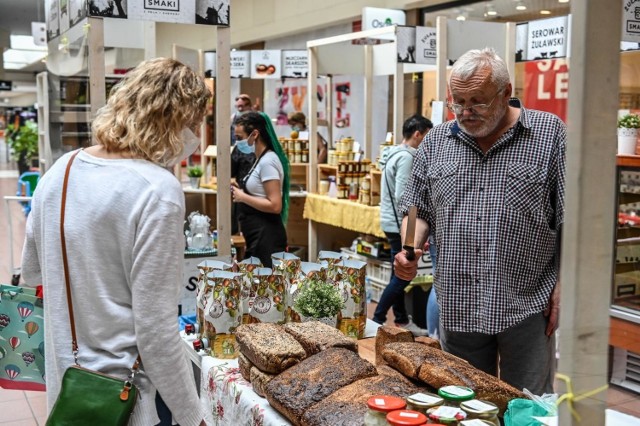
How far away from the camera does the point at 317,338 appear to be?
2.51 m

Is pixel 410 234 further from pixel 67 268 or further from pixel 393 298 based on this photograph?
pixel 393 298

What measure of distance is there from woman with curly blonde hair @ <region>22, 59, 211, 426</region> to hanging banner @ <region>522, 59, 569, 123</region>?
21.1ft

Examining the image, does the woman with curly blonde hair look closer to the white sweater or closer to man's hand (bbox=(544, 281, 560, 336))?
the white sweater

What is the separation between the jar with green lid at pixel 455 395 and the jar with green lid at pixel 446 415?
4cm

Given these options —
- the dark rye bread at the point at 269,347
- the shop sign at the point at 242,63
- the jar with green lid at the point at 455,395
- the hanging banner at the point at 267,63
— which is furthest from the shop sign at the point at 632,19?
the shop sign at the point at 242,63

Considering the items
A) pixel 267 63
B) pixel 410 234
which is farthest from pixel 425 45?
pixel 410 234

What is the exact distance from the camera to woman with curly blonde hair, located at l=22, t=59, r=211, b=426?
Answer: 185 cm

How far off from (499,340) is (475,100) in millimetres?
851

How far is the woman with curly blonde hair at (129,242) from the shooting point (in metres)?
1.85

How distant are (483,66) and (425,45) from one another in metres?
4.31

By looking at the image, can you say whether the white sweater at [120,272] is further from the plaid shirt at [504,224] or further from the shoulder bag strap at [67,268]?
the plaid shirt at [504,224]

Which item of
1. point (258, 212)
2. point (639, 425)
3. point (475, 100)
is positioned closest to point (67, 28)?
point (258, 212)

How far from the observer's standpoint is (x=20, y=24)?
20953mm

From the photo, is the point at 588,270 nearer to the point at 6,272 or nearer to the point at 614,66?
the point at 614,66
